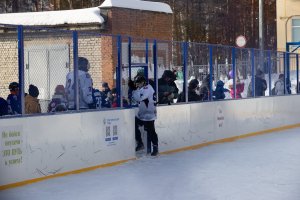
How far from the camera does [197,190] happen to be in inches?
394

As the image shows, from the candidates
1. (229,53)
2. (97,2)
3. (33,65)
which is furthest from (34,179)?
(97,2)

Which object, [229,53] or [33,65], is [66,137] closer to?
[33,65]

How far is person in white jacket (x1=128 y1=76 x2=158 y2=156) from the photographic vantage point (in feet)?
45.3

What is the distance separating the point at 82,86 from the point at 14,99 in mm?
1723

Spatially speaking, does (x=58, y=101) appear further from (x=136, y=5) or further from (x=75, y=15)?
(x=136, y=5)

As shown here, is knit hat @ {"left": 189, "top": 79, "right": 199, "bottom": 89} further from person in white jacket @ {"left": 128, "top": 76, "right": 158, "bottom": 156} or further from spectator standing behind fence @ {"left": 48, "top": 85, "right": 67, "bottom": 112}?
spectator standing behind fence @ {"left": 48, "top": 85, "right": 67, "bottom": 112}

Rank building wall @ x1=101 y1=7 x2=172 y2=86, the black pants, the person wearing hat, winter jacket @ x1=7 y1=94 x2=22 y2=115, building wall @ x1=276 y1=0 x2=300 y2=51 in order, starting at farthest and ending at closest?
building wall @ x1=276 y1=0 x2=300 y2=51 < building wall @ x1=101 y1=7 x2=172 y2=86 < the person wearing hat < the black pants < winter jacket @ x1=7 y1=94 x2=22 y2=115

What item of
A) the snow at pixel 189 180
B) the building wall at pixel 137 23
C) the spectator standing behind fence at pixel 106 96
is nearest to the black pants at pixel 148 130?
the snow at pixel 189 180

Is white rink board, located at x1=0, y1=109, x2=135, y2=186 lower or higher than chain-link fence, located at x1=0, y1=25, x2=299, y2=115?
lower

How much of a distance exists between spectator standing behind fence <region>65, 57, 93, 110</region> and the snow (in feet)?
3.60

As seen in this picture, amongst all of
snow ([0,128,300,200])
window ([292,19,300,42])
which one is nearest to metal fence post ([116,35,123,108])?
snow ([0,128,300,200])

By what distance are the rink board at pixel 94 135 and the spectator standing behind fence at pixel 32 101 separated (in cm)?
16

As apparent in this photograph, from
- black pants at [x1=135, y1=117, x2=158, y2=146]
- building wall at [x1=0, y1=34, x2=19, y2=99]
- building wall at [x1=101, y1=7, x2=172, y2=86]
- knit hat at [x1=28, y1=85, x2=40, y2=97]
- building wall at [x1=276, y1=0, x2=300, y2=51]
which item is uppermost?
building wall at [x1=276, y1=0, x2=300, y2=51]

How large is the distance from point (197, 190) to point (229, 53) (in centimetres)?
862
